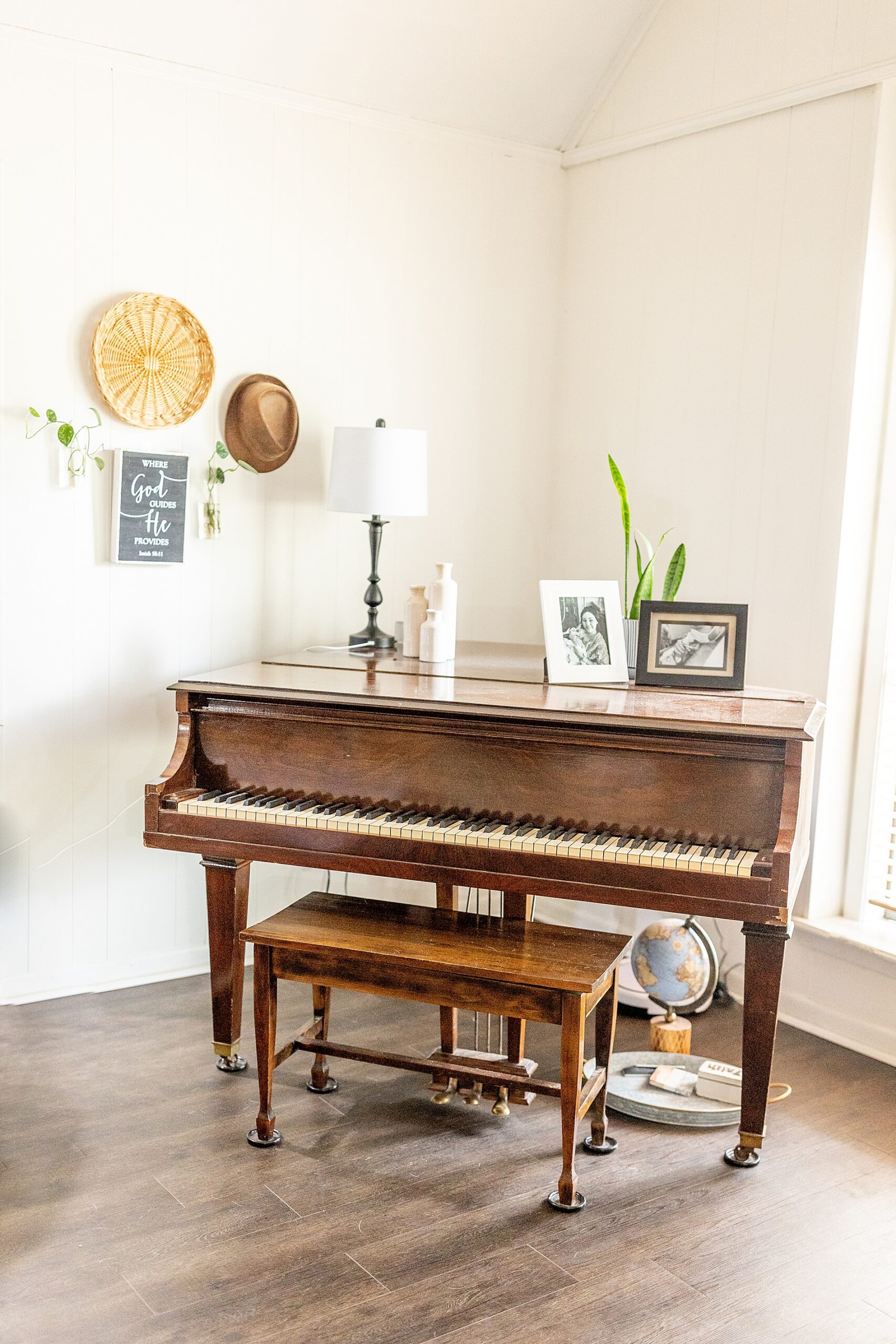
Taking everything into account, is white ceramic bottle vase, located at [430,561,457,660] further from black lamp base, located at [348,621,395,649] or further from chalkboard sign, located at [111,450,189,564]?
chalkboard sign, located at [111,450,189,564]

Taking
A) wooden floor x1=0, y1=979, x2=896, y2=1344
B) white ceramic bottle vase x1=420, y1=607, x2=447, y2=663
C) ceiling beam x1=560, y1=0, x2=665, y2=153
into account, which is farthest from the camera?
ceiling beam x1=560, y1=0, x2=665, y2=153

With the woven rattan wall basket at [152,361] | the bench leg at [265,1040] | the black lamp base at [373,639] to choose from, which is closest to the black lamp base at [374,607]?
the black lamp base at [373,639]

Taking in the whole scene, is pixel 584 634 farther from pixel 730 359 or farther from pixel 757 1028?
pixel 730 359

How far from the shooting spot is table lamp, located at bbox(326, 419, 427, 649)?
346 cm

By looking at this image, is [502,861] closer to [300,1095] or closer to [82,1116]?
[300,1095]

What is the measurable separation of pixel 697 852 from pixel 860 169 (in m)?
2.01

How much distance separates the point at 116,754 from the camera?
356 cm

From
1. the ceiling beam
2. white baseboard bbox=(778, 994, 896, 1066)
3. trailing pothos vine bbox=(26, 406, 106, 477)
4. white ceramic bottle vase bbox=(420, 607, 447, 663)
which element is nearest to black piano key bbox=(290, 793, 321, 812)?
white ceramic bottle vase bbox=(420, 607, 447, 663)

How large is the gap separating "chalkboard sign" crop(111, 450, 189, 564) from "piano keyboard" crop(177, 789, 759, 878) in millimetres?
947

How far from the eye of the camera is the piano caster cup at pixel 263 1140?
2.67 meters

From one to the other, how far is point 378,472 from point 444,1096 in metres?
1.67

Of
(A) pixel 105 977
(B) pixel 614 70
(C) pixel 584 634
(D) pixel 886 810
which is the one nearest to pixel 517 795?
(C) pixel 584 634

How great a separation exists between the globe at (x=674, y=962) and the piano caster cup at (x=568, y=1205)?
0.70 metres

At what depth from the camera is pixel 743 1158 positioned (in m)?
2.69
